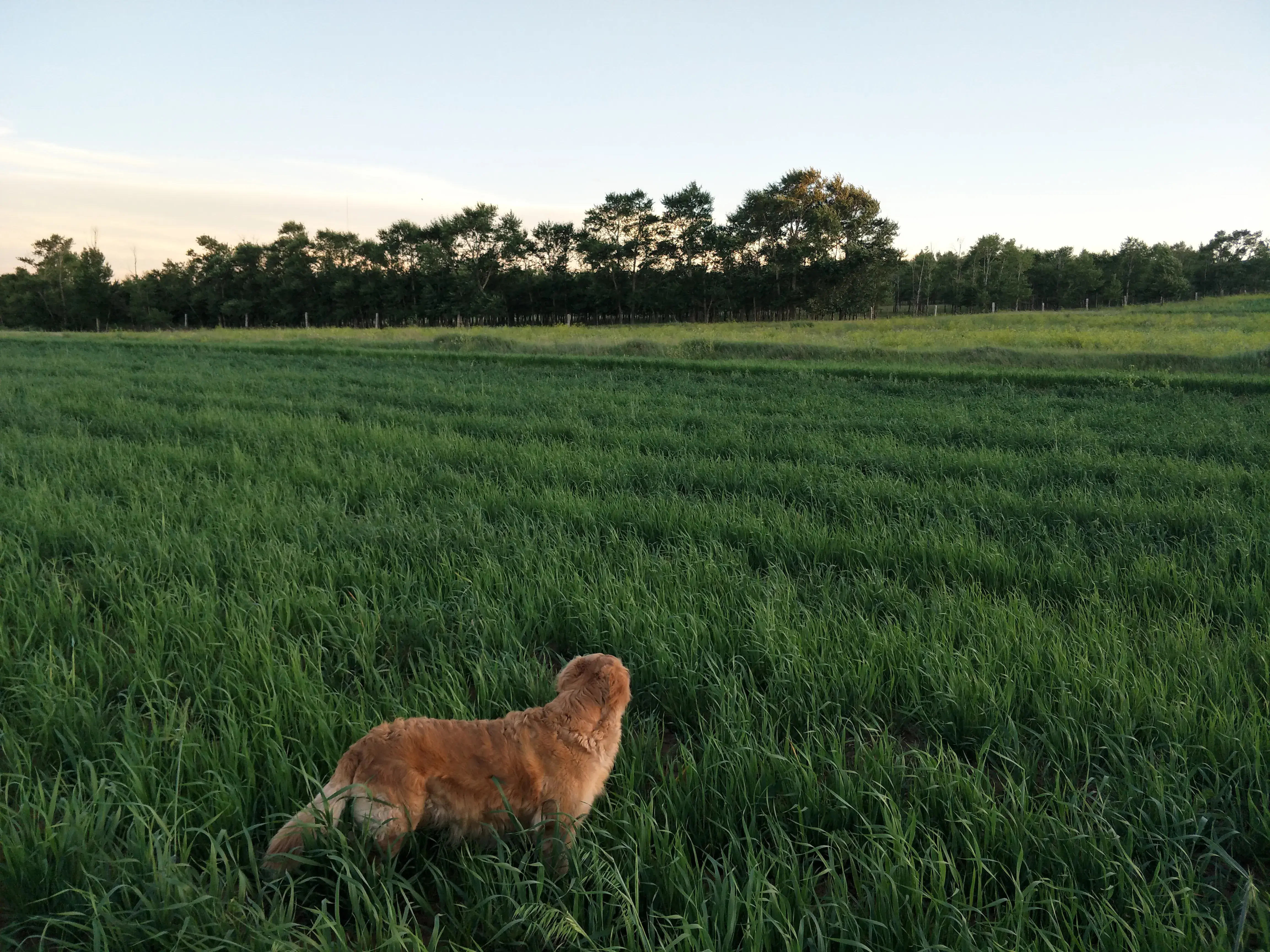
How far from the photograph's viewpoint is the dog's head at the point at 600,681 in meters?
1.87

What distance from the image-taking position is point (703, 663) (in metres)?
2.79

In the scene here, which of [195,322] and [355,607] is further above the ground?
[195,322]

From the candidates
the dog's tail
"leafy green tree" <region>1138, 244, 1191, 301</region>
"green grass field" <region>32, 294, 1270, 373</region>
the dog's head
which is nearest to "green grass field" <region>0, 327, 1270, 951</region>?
the dog's tail

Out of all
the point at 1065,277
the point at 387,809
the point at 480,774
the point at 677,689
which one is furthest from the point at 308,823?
the point at 1065,277

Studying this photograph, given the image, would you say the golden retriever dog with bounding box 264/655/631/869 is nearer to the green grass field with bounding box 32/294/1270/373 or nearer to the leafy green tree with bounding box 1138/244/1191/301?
the green grass field with bounding box 32/294/1270/373

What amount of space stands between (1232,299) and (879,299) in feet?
89.9

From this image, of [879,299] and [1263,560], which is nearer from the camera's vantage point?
[1263,560]

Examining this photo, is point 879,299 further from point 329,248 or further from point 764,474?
point 764,474

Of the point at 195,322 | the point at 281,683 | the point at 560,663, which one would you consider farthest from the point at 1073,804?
the point at 195,322

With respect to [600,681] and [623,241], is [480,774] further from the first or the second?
[623,241]

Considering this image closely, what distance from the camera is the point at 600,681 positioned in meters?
1.89

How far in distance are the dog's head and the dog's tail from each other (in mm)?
590

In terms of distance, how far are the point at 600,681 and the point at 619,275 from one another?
203 ft

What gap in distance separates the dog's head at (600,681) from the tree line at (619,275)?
58.1 m
